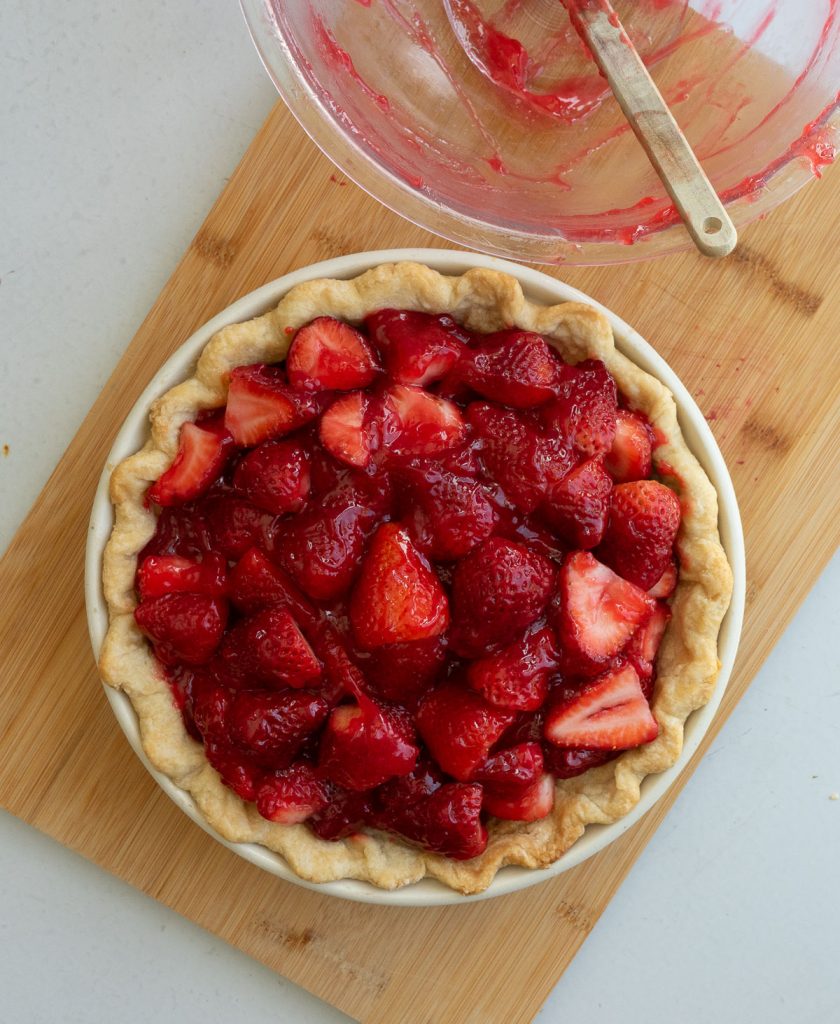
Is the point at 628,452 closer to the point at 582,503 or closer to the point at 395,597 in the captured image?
the point at 582,503

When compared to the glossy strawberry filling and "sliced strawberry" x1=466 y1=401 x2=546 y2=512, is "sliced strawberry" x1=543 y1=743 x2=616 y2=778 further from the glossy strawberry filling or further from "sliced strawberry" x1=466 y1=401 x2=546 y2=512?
"sliced strawberry" x1=466 y1=401 x2=546 y2=512

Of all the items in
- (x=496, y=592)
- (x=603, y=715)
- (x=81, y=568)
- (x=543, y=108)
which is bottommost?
(x=81, y=568)

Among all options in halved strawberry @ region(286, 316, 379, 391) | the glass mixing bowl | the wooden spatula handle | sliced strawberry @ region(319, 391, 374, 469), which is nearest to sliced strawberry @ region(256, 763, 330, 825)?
sliced strawberry @ region(319, 391, 374, 469)

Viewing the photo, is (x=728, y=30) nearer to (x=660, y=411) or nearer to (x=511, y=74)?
(x=511, y=74)

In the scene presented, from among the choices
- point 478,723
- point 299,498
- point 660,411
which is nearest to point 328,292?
point 299,498

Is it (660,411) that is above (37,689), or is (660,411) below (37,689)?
above

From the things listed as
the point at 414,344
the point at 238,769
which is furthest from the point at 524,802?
the point at 414,344

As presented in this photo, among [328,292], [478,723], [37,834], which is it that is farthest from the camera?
[37,834]
